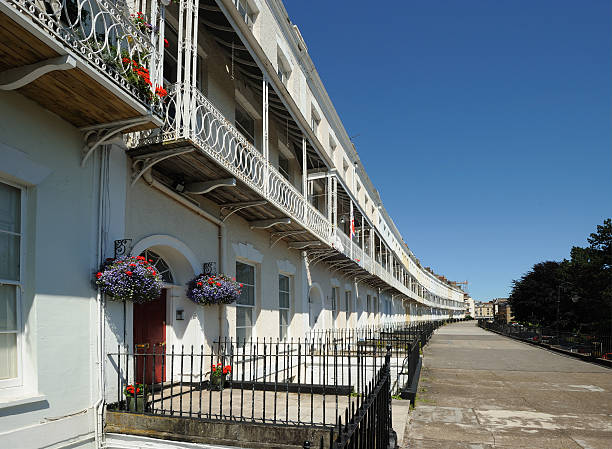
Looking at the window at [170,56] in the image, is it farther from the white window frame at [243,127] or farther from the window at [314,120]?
the window at [314,120]

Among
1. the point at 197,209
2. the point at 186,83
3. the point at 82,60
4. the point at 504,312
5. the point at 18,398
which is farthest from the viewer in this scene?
the point at 504,312

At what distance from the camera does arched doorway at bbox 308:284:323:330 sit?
54.3 feet

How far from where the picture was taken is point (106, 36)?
5348mm

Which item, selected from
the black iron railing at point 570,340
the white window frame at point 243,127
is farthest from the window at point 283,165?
the black iron railing at point 570,340

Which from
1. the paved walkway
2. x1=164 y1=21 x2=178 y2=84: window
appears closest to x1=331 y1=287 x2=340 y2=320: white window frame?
the paved walkway

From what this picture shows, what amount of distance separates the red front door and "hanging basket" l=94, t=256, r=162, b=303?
1.32 meters

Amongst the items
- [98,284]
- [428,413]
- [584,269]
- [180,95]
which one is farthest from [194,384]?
[584,269]

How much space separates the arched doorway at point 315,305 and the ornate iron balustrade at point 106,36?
10973mm

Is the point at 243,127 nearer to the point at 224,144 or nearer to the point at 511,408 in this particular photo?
the point at 224,144

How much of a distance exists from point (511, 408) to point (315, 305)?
856 centimetres

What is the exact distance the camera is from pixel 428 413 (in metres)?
9.19

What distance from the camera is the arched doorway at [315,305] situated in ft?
54.3

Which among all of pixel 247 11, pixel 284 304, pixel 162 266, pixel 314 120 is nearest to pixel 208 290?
pixel 162 266

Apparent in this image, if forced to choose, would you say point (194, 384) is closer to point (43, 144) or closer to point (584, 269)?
point (43, 144)
